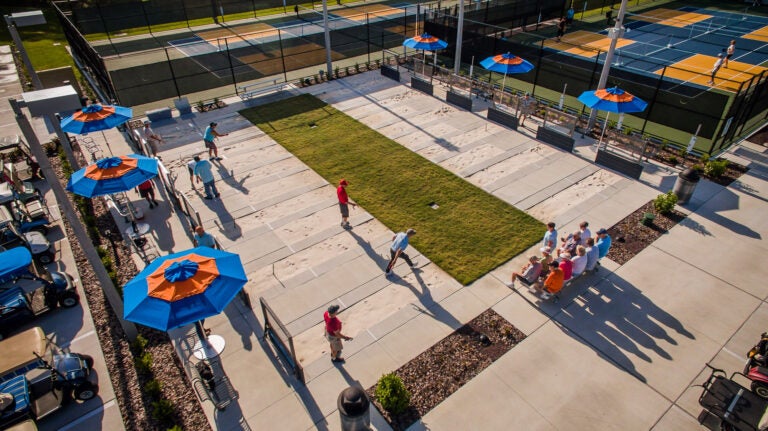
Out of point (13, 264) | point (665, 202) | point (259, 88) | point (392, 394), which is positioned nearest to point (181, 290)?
point (392, 394)

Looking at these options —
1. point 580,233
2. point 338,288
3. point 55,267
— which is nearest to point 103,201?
point 55,267

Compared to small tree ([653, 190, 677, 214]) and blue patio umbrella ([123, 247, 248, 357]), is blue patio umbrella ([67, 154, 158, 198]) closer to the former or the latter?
blue patio umbrella ([123, 247, 248, 357])

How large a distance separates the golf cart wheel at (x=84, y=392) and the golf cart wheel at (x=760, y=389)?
13.0m

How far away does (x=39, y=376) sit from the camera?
29.1ft

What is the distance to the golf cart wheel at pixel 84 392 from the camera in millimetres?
8828

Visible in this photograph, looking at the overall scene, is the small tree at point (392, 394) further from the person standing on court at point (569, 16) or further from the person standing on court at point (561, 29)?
the person standing on court at point (569, 16)

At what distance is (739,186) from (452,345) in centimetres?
1246

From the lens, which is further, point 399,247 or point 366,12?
point 366,12

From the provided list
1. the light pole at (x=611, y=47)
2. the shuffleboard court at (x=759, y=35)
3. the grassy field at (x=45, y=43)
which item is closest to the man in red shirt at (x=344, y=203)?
the light pole at (x=611, y=47)

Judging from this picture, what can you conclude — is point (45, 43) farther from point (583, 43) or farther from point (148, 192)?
point (583, 43)

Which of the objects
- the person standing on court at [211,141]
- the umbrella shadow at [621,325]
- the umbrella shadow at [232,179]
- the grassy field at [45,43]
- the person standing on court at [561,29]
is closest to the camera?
the umbrella shadow at [621,325]

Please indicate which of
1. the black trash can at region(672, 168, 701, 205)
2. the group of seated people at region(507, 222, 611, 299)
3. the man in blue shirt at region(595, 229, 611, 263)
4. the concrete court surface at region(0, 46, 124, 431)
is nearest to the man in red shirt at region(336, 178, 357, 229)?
the group of seated people at region(507, 222, 611, 299)

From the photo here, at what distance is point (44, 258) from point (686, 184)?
19258 millimetres

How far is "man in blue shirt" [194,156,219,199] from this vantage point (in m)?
14.0
